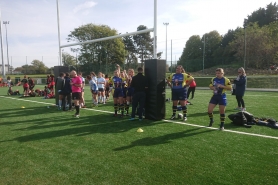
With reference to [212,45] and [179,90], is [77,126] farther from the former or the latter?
[212,45]

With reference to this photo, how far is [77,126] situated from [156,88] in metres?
3.26

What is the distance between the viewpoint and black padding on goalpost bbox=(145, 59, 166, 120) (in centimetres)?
827

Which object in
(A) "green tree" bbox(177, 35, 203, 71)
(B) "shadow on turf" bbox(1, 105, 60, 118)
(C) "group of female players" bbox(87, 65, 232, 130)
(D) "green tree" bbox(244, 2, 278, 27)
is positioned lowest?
(B) "shadow on turf" bbox(1, 105, 60, 118)

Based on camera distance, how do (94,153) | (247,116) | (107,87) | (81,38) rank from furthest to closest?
(81,38) → (107,87) → (247,116) → (94,153)

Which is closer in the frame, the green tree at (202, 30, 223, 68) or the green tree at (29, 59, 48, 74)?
the green tree at (202, 30, 223, 68)

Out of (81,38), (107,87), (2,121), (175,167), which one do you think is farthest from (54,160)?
(81,38)

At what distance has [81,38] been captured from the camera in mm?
46062

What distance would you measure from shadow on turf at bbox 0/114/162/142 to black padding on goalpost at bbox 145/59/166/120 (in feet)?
1.82

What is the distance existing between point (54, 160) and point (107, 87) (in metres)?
10.0

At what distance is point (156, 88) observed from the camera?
8273 mm

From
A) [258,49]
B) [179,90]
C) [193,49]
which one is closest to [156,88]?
[179,90]

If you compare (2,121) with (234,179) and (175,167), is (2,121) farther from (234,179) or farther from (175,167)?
(234,179)

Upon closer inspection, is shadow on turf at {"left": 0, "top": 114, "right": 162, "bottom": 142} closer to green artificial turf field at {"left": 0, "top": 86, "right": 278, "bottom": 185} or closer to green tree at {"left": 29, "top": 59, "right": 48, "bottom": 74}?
green artificial turf field at {"left": 0, "top": 86, "right": 278, "bottom": 185}

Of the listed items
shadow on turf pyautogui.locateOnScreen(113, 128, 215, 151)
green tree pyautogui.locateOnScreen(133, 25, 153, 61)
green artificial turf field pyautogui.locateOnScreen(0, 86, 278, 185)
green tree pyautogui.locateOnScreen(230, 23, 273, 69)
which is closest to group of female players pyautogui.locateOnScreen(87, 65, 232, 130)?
green artificial turf field pyautogui.locateOnScreen(0, 86, 278, 185)
